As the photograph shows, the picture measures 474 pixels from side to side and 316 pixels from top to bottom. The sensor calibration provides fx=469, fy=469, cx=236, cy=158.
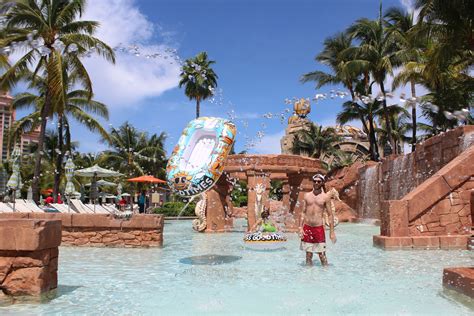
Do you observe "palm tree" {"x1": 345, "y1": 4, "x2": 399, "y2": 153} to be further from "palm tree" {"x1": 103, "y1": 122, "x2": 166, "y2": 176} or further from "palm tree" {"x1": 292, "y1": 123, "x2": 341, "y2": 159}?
"palm tree" {"x1": 103, "y1": 122, "x2": 166, "y2": 176}

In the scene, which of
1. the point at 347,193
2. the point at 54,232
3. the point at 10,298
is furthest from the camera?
the point at 347,193

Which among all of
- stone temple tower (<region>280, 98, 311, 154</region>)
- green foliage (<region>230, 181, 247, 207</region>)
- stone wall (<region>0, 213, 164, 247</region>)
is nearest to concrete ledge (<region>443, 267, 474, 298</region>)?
stone wall (<region>0, 213, 164, 247</region>)

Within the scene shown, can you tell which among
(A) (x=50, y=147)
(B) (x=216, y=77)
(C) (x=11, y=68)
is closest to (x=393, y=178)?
(C) (x=11, y=68)

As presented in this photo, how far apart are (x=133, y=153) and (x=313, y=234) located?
3531cm

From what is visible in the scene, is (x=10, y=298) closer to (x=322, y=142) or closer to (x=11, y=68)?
(x=11, y=68)

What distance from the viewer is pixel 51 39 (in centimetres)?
2017

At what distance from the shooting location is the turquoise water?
5.32 meters

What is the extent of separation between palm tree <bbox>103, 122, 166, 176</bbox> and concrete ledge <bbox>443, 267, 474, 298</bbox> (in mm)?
36443

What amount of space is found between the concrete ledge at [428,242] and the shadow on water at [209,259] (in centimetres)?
384

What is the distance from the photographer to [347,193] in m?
27.1

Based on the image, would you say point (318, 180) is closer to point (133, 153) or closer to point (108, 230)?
point (108, 230)

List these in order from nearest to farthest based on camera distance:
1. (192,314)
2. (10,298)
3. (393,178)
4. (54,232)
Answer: (192,314), (10,298), (54,232), (393,178)

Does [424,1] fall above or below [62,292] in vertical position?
above

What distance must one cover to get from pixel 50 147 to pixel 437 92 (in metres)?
29.7
